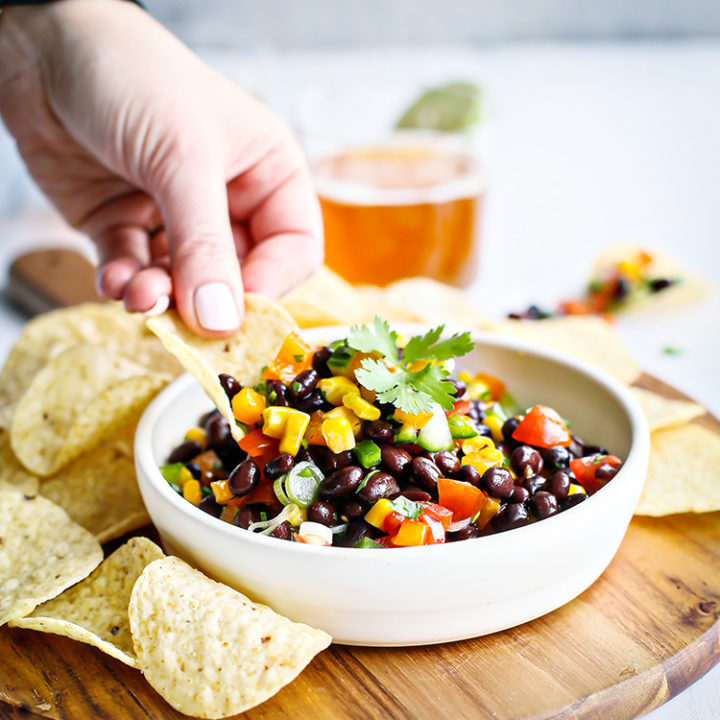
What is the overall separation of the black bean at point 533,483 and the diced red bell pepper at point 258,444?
610 millimetres

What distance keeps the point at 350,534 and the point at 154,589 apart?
44 centimetres

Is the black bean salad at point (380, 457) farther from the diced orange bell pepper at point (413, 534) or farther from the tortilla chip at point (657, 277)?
the tortilla chip at point (657, 277)

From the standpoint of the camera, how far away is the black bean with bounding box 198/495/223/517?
2125mm

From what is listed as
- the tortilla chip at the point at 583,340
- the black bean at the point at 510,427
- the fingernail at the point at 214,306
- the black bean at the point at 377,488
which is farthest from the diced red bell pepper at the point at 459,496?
the tortilla chip at the point at 583,340

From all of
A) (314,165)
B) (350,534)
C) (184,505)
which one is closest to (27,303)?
(314,165)

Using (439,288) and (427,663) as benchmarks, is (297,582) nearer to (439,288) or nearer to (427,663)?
(427,663)

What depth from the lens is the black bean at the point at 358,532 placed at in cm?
192

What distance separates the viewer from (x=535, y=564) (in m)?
1.88

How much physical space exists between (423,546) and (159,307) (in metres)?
1.09

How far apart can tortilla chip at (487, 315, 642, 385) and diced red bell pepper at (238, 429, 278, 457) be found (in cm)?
123

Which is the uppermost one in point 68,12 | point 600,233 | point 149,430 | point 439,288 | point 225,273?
point 68,12

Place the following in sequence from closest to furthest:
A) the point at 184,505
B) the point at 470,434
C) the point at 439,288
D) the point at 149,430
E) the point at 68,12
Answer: the point at 184,505 < the point at 470,434 < the point at 149,430 < the point at 68,12 < the point at 439,288

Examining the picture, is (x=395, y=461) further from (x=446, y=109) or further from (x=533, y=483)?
(x=446, y=109)

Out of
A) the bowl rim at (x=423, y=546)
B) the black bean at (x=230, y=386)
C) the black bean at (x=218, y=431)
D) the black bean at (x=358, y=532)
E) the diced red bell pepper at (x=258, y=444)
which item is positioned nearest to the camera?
the bowl rim at (x=423, y=546)
